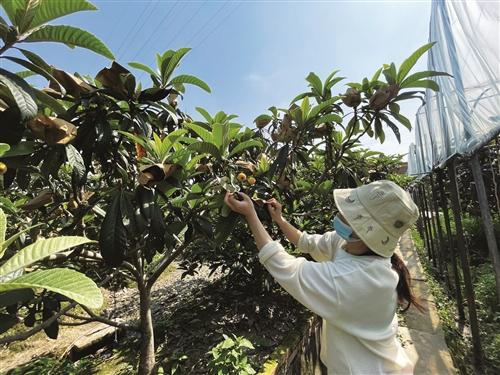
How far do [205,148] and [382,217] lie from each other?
795 mm

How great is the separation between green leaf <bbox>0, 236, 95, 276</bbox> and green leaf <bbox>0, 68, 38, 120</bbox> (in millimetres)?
456

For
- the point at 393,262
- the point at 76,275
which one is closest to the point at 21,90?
the point at 76,275

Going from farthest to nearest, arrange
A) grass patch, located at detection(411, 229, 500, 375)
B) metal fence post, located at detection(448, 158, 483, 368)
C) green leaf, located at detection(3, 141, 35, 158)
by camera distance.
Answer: grass patch, located at detection(411, 229, 500, 375), metal fence post, located at detection(448, 158, 483, 368), green leaf, located at detection(3, 141, 35, 158)

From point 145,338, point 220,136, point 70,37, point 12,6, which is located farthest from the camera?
point 145,338

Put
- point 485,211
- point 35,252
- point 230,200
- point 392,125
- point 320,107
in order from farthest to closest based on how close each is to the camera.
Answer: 1. point 485,211
2. point 392,125
3. point 320,107
4. point 230,200
5. point 35,252

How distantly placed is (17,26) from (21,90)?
0.17 m

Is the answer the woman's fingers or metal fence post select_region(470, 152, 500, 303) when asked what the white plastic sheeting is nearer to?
metal fence post select_region(470, 152, 500, 303)

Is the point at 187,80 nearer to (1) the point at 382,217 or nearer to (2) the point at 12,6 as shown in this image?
(2) the point at 12,6

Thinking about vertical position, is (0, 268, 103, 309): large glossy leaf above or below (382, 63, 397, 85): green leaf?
below

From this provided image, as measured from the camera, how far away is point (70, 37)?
997mm

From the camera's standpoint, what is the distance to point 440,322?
146 inches

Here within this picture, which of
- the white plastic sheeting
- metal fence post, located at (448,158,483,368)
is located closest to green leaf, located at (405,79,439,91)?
the white plastic sheeting

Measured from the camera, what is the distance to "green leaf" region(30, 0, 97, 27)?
899 millimetres

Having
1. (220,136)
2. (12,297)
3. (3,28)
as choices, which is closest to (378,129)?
(220,136)
